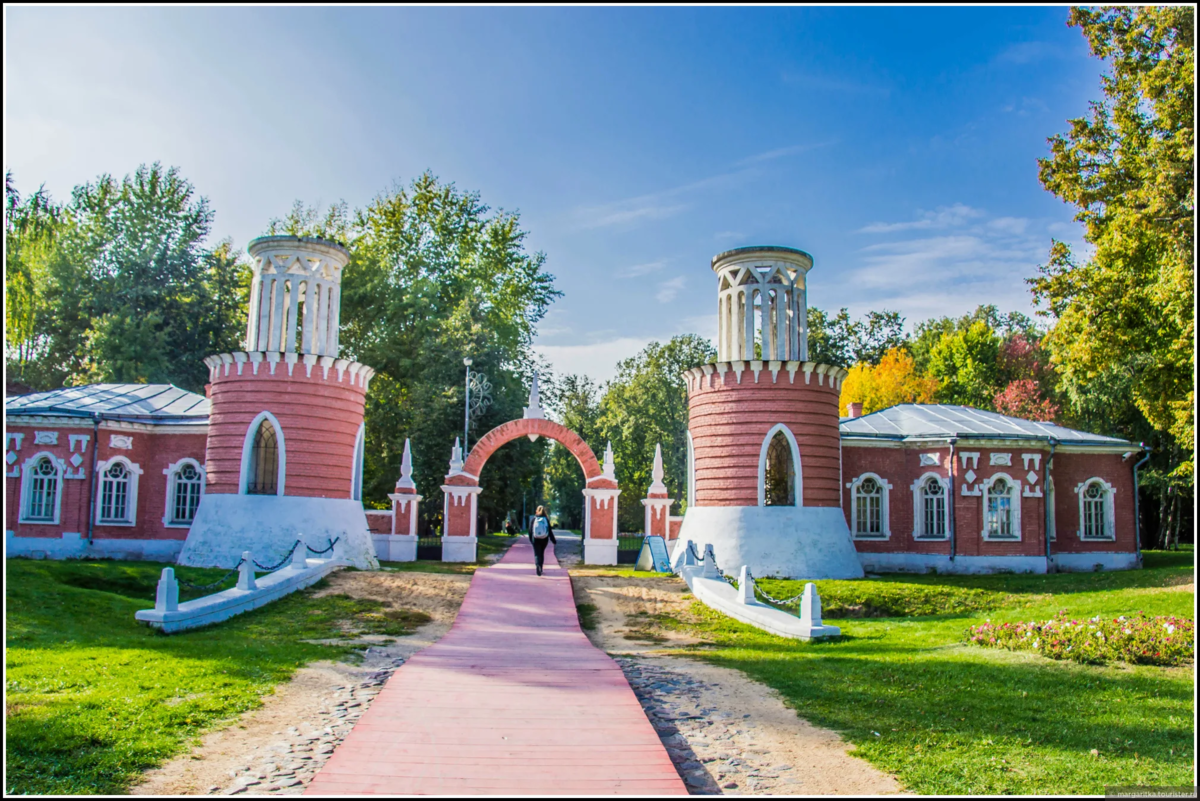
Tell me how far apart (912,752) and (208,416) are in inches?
891

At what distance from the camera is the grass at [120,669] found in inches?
273

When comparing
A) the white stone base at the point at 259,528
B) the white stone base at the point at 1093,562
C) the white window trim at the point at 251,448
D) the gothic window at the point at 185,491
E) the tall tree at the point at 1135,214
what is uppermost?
the tall tree at the point at 1135,214

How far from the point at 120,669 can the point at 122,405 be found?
18.2m

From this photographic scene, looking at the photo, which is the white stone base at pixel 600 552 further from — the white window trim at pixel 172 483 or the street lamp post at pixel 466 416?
the white window trim at pixel 172 483

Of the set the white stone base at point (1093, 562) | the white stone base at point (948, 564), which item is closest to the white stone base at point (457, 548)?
the white stone base at point (948, 564)

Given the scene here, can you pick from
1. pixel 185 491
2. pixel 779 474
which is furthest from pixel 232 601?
pixel 779 474

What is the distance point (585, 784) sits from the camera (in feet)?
21.1

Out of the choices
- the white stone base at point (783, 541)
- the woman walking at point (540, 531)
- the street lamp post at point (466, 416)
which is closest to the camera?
the woman walking at point (540, 531)

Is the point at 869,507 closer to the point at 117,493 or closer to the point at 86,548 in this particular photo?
the point at 117,493

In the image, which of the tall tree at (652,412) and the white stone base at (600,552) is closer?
the white stone base at (600,552)

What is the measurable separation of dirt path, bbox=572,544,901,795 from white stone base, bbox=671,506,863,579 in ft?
26.9

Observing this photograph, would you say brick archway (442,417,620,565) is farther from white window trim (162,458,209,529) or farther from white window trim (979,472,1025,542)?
white window trim (979,472,1025,542)

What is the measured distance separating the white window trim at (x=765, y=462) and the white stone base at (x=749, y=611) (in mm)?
3275

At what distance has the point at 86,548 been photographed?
24125mm
